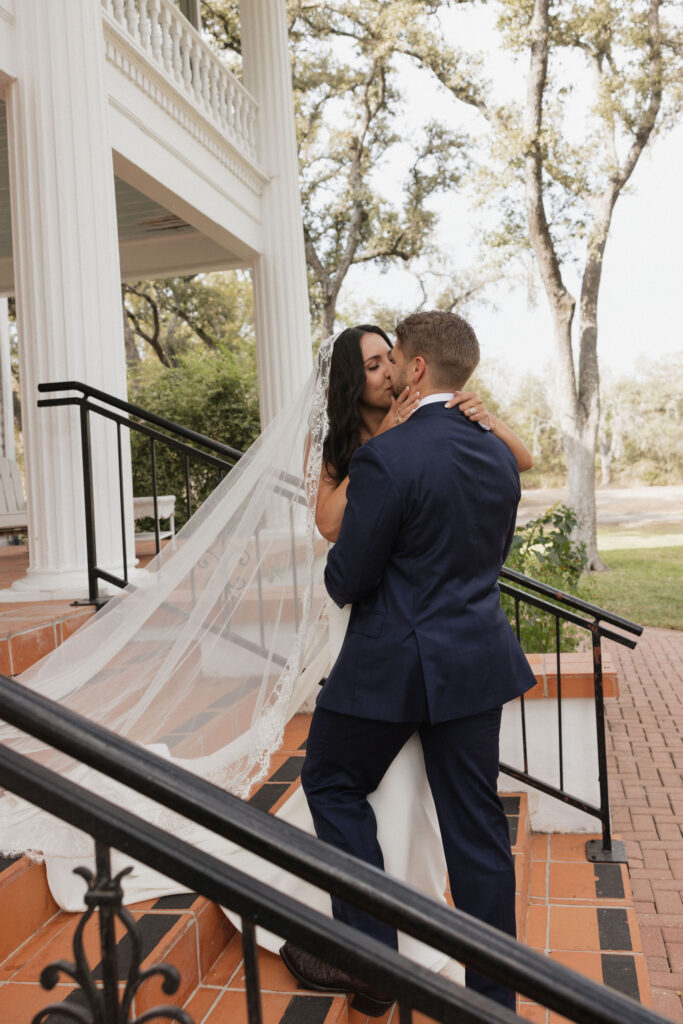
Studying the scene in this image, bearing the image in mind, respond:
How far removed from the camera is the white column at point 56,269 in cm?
476

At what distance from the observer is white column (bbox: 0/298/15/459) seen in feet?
43.3

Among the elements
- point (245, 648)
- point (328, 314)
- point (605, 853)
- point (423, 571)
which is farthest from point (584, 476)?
point (423, 571)

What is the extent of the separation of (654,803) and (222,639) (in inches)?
144

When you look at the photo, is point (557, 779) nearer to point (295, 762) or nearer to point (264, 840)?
point (295, 762)

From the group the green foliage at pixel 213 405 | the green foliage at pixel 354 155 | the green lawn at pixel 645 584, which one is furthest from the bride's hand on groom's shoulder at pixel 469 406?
the green foliage at pixel 354 155

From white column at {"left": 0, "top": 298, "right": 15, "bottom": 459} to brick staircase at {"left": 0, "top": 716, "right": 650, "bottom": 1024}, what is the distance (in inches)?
430

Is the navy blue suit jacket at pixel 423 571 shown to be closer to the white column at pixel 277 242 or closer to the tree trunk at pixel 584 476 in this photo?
the white column at pixel 277 242

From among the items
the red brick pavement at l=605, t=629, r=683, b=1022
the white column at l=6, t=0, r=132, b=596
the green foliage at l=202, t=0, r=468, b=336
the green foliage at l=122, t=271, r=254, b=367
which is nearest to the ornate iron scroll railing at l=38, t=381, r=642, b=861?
the white column at l=6, t=0, r=132, b=596

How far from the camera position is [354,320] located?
1063 inches

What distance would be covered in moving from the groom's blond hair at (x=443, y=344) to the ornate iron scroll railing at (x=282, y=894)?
1382mm

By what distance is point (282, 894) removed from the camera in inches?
44.0

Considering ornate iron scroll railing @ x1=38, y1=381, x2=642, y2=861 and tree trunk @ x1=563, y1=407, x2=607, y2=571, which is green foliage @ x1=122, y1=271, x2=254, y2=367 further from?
ornate iron scroll railing @ x1=38, y1=381, x2=642, y2=861

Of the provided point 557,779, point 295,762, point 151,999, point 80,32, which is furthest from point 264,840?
point 80,32

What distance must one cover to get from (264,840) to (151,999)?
5.04 ft
